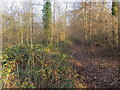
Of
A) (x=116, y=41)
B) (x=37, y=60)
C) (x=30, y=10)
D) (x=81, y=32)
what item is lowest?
(x=37, y=60)

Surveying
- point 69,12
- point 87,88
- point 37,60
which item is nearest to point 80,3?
point 69,12

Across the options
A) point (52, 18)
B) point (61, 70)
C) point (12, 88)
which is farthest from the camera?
point (52, 18)

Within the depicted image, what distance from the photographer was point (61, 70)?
16.3 ft

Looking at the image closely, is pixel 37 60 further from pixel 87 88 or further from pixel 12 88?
pixel 87 88

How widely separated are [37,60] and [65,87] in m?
2.42

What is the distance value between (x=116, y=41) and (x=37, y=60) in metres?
5.79

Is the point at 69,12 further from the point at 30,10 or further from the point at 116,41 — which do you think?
the point at 116,41

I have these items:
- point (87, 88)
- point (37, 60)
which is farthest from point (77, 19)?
point (87, 88)

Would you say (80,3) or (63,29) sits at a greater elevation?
(80,3)

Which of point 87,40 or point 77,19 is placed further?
point 77,19

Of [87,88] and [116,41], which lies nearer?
[87,88]

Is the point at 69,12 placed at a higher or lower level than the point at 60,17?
higher

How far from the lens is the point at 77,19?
16.2 meters

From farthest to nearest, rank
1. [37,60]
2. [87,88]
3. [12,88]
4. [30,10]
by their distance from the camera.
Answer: [30,10] → [37,60] → [87,88] → [12,88]
